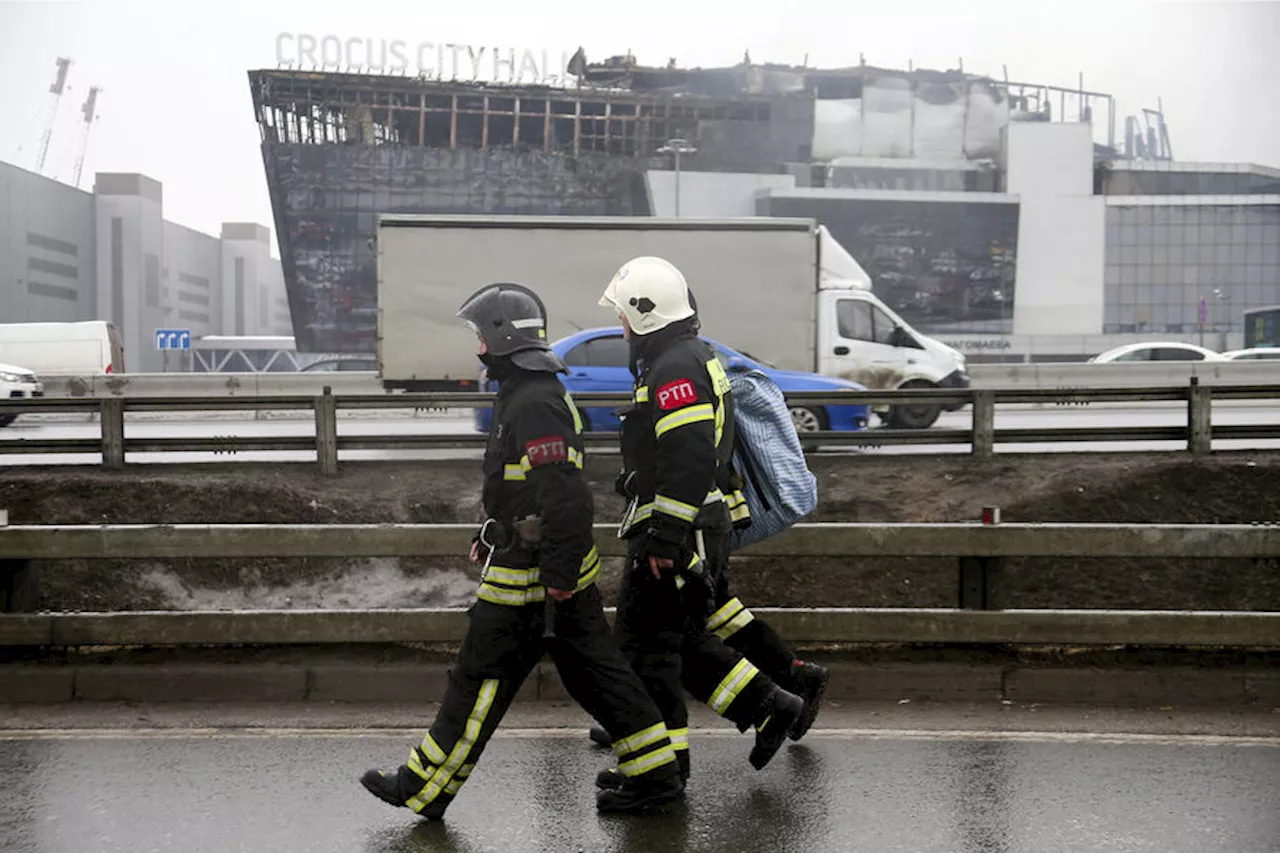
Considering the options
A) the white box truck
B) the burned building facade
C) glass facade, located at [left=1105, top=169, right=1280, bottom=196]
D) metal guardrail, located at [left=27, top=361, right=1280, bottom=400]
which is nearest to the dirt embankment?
the white box truck

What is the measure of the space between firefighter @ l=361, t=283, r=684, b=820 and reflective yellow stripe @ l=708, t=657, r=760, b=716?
42cm

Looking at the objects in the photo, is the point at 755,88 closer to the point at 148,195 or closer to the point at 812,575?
the point at 148,195

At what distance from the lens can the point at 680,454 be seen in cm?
479

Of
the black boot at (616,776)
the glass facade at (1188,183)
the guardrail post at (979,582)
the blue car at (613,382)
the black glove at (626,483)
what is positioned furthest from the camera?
the glass facade at (1188,183)

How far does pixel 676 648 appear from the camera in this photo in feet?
16.9

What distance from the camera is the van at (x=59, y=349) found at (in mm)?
32844

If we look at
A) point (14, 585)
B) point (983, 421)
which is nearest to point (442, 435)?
point (983, 421)

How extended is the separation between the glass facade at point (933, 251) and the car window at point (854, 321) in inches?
2569

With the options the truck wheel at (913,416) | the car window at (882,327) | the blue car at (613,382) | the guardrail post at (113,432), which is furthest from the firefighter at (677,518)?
the car window at (882,327)

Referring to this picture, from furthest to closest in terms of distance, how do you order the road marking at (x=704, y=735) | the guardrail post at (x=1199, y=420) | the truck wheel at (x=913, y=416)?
the truck wheel at (x=913, y=416), the guardrail post at (x=1199, y=420), the road marking at (x=704, y=735)

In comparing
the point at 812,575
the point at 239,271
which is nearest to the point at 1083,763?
the point at 812,575

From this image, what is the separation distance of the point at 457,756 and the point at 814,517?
8018mm

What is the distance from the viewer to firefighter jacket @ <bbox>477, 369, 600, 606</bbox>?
15.2 ft

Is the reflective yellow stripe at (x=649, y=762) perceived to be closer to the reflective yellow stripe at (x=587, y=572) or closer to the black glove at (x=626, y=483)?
the reflective yellow stripe at (x=587, y=572)
